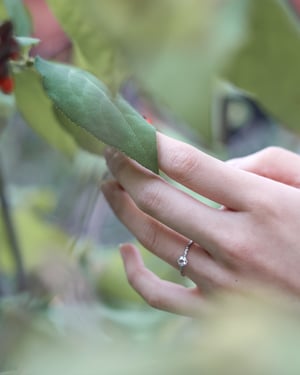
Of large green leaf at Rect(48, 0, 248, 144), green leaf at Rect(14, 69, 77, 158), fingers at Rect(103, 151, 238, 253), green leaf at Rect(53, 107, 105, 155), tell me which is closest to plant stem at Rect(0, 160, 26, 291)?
green leaf at Rect(14, 69, 77, 158)

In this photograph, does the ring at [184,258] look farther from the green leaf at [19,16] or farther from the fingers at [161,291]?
the green leaf at [19,16]

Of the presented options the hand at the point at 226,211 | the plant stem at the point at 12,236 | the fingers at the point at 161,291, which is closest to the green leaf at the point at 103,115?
the hand at the point at 226,211

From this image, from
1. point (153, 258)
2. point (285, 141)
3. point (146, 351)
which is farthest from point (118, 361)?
point (285, 141)

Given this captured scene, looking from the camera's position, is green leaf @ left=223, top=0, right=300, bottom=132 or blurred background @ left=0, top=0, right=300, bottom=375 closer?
blurred background @ left=0, top=0, right=300, bottom=375

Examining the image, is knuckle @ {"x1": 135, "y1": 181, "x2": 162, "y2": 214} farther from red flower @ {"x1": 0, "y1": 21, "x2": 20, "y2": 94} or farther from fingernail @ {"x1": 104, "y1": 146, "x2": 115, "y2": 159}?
red flower @ {"x1": 0, "y1": 21, "x2": 20, "y2": 94}

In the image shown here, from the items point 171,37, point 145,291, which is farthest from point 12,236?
point 171,37

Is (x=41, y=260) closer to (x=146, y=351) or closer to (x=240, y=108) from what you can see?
(x=240, y=108)

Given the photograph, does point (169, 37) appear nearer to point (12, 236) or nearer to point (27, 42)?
point (27, 42)
